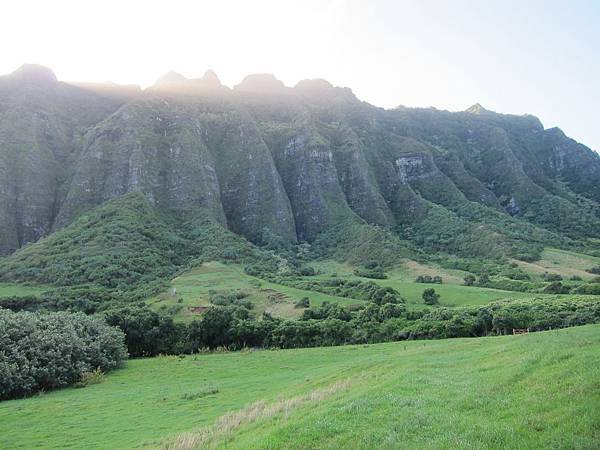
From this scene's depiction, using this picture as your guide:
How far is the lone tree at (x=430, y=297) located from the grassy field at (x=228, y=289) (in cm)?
1141

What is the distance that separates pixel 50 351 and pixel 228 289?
1674 inches

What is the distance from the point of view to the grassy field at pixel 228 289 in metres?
80.2

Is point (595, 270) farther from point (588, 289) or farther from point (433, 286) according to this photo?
point (433, 286)

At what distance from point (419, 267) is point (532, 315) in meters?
59.7

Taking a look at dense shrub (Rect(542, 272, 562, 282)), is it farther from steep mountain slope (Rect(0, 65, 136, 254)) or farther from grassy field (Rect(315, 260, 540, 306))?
steep mountain slope (Rect(0, 65, 136, 254))

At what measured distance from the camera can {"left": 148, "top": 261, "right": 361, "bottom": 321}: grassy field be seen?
8025 cm

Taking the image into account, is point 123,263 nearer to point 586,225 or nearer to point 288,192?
point 288,192

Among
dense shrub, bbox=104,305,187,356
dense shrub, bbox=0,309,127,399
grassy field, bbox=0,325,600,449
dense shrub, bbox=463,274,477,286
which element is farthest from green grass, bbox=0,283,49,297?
dense shrub, bbox=463,274,477,286

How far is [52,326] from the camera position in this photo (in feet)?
181

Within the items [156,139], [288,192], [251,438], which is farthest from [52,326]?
[288,192]

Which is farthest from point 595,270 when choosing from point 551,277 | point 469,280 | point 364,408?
point 364,408

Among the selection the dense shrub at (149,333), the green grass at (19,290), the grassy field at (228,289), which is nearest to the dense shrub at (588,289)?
the grassy field at (228,289)

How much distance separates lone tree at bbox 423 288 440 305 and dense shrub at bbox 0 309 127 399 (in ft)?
156

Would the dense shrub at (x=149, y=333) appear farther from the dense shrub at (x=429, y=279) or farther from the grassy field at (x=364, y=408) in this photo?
the dense shrub at (x=429, y=279)
